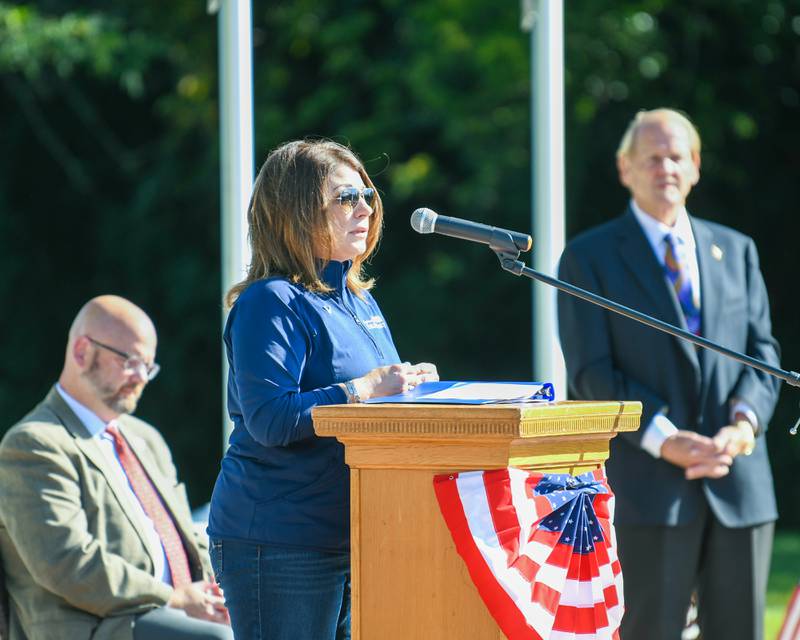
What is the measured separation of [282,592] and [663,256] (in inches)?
79.5

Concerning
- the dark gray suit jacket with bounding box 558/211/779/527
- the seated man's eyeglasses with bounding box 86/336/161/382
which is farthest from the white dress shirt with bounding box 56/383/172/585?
the dark gray suit jacket with bounding box 558/211/779/527

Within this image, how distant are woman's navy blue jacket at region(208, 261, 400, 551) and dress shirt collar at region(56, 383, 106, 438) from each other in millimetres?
1237

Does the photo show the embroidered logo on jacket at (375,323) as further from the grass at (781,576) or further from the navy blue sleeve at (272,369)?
the grass at (781,576)

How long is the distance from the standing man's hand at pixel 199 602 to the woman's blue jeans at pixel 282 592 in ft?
3.75

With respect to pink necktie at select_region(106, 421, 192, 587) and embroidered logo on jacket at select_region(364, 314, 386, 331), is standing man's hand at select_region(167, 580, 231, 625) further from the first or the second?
embroidered logo on jacket at select_region(364, 314, 386, 331)

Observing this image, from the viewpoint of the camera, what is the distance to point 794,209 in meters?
11.3

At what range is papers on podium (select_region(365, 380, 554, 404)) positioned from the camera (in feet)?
8.50

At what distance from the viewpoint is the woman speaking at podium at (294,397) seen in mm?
2811

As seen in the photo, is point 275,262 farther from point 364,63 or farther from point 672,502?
point 364,63

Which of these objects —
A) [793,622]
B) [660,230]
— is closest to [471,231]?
[660,230]

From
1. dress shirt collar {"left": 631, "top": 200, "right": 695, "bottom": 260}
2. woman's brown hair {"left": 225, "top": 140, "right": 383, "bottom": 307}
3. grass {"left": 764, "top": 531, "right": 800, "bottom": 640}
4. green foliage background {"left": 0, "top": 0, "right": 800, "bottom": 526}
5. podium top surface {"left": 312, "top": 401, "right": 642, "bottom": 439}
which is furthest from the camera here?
green foliage background {"left": 0, "top": 0, "right": 800, "bottom": 526}

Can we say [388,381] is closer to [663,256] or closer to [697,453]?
[697,453]

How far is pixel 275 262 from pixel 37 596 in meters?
1.45

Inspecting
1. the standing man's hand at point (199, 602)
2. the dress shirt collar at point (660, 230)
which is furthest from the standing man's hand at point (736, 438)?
the standing man's hand at point (199, 602)
